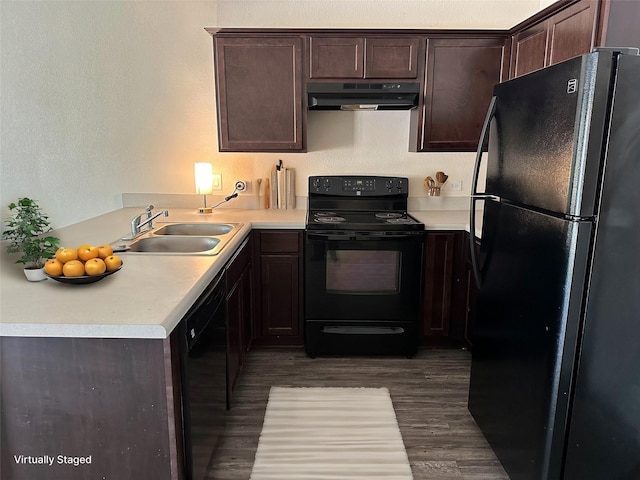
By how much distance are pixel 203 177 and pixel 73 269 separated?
5.67ft

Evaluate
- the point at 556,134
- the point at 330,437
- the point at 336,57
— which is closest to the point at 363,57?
the point at 336,57

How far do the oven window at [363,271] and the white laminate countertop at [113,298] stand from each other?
872 millimetres

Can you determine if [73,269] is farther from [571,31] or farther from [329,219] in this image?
[571,31]

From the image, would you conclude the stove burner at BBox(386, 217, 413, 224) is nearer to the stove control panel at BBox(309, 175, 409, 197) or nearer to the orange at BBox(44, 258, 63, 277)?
the stove control panel at BBox(309, 175, 409, 197)

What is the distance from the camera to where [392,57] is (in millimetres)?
2941

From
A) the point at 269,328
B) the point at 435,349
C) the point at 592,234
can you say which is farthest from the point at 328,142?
the point at 592,234

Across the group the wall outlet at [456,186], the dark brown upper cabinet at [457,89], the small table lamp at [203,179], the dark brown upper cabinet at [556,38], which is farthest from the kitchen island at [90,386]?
the wall outlet at [456,186]

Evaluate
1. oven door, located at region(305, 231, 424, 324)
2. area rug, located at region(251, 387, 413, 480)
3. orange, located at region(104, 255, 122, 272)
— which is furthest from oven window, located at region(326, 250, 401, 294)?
orange, located at region(104, 255, 122, 272)

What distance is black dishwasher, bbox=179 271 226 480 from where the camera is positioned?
56.4 inches

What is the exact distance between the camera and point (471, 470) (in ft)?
6.46

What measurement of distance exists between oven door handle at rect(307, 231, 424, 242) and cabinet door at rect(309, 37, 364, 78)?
103cm

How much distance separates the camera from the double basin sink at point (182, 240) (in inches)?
85.8

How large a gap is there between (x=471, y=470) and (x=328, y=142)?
227 centimetres

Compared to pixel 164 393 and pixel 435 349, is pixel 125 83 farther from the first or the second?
pixel 435 349
